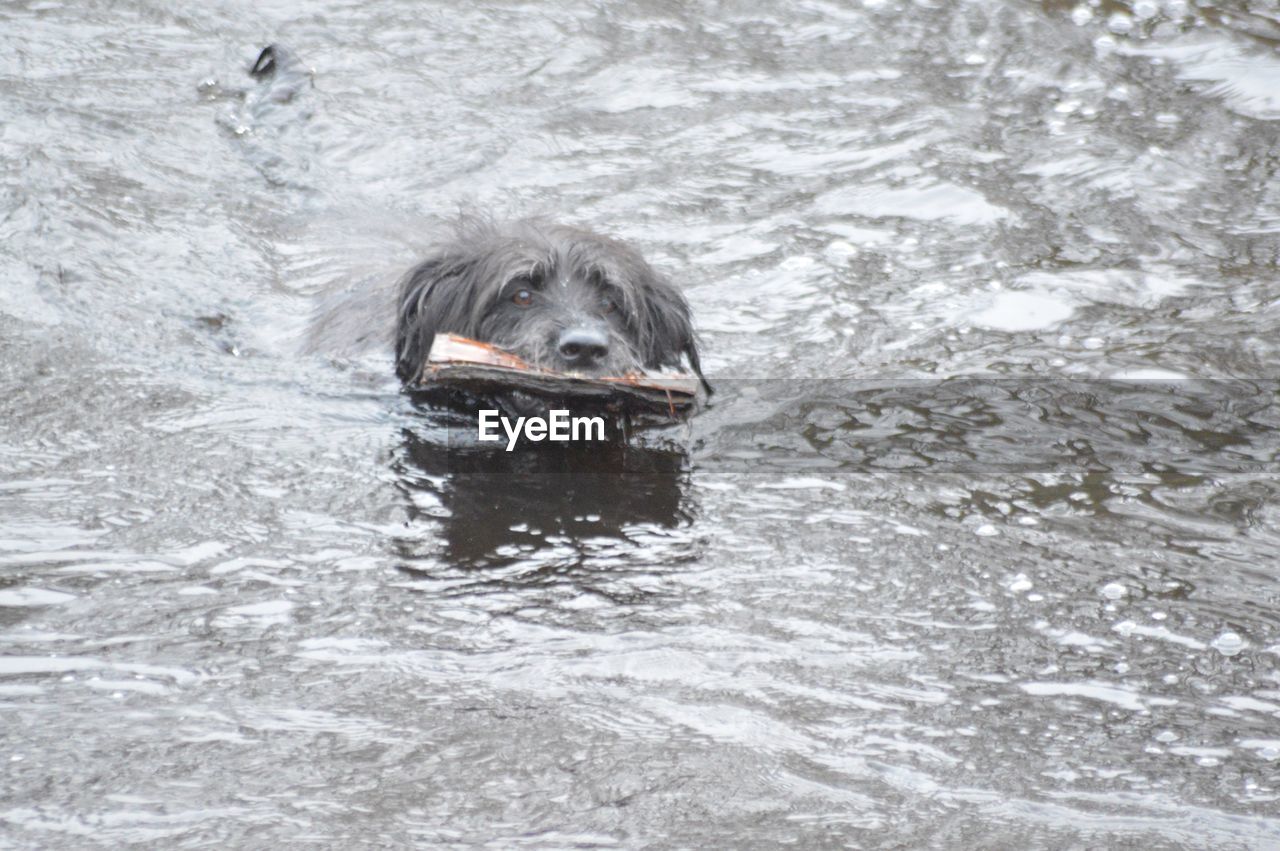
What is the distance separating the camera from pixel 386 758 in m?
4.12

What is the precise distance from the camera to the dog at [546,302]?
20.4ft

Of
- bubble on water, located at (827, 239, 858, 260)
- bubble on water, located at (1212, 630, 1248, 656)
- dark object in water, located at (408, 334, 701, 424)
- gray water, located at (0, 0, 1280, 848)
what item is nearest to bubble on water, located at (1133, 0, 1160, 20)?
gray water, located at (0, 0, 1280, 848)

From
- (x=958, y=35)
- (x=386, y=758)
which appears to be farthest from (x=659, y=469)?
(x=958, y=35)

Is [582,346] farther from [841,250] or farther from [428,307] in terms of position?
[841,250]

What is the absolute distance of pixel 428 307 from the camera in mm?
6648

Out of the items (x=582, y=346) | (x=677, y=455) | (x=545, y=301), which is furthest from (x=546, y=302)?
(x=677, y=455)

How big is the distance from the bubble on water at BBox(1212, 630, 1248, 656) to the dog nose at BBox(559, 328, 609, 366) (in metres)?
2.55

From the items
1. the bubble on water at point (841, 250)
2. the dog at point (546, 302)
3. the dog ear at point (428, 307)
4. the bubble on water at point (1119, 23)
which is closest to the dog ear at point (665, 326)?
the dog at point (546, 302)

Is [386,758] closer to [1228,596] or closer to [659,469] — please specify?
[659,469]

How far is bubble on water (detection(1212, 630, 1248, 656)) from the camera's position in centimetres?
469

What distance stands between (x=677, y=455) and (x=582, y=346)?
2.36ft

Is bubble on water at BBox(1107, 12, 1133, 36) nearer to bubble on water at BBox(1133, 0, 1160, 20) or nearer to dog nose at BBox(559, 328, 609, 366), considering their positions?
bubble on water at BBox(1133, 0, 1160, 20)

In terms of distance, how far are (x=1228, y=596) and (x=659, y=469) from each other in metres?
2.29

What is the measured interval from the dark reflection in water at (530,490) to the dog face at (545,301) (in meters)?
0.41
